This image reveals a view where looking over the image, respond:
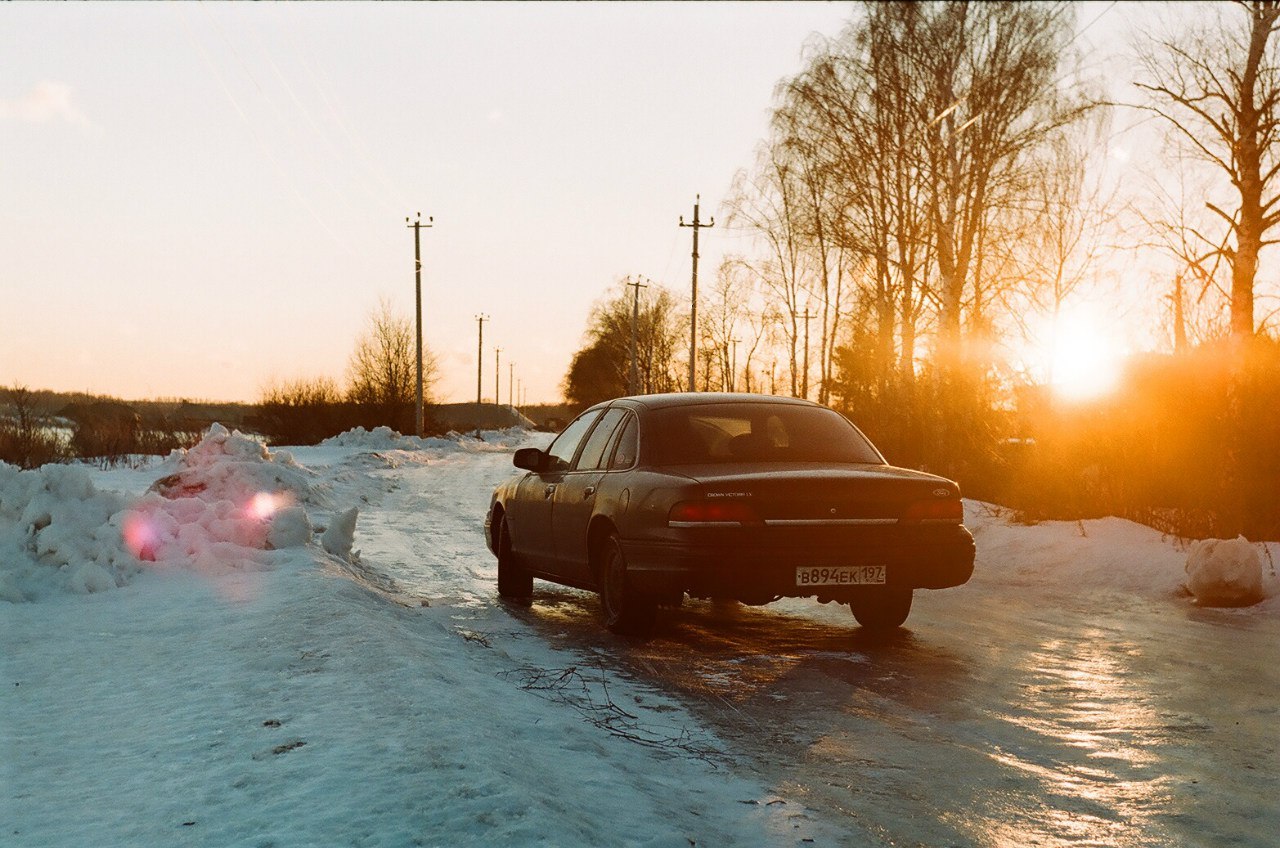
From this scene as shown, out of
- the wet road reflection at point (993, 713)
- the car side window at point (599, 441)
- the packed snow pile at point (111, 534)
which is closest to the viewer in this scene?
the wet road reflection at point (993, 713)

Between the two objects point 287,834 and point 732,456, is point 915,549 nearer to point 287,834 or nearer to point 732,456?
point 732,456

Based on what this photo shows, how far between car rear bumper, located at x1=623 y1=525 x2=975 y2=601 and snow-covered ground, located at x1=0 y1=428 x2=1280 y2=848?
704 mm

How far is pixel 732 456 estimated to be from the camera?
765cm

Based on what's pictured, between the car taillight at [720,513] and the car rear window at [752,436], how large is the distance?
778 millimetres

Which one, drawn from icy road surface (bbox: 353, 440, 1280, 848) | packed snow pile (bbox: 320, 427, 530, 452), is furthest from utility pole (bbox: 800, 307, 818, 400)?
icy road surface (bbox: 353, 440, 1280, 848)

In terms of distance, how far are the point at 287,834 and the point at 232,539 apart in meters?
5.79

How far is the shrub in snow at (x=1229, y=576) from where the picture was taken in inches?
371

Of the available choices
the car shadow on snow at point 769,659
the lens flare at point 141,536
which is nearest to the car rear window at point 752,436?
the car shadow on snow at point 769,659

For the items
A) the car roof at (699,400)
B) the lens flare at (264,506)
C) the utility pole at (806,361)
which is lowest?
the lens flare at (264,506)

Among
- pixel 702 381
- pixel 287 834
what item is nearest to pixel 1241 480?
pixel 287 834

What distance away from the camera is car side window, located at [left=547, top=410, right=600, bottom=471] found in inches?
357

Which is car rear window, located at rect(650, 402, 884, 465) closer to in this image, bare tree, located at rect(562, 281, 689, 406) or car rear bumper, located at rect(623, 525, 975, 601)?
car rear bumper, located at rect(623, 525, 975, 601)

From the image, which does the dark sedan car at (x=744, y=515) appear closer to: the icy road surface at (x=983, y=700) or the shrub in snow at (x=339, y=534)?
the icy road surface at (x=983, y=700)

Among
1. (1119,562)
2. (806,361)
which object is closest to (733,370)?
(806,361)
